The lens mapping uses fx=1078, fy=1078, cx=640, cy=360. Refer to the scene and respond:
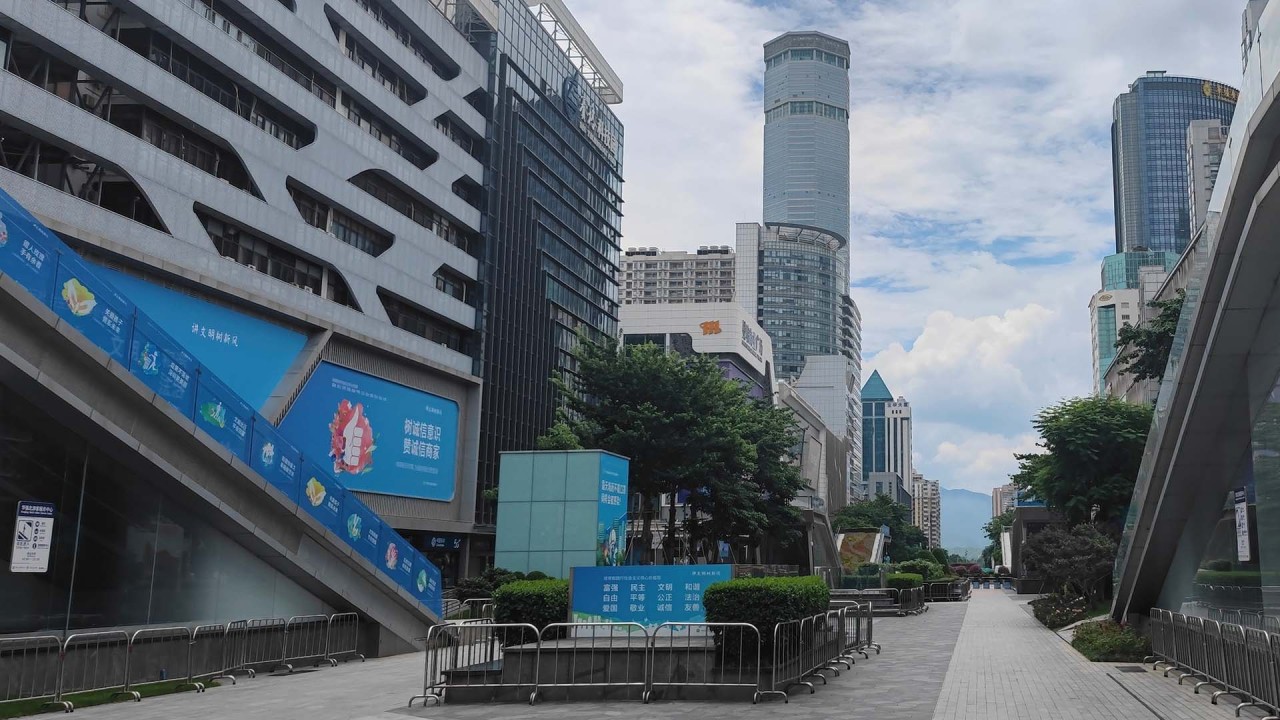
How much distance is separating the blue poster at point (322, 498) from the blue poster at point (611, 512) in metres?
6.45

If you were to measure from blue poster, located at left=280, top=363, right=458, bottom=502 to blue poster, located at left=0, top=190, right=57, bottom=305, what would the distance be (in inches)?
747

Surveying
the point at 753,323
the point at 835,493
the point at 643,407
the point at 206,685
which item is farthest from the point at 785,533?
the point at 835,493

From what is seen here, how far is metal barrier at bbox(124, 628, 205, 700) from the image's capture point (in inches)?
620

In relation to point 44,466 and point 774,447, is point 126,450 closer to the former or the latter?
point 44,466

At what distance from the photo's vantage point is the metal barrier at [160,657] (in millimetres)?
15758

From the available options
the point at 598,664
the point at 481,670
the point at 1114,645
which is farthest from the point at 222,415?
the point at 1114,645

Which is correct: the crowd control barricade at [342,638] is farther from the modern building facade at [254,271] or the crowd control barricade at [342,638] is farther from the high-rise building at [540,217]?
the high-rise building at [540,217]

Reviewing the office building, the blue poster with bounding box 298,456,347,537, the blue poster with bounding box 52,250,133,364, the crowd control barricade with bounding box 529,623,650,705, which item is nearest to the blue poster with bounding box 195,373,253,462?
the blue poster with bounding box 298,456,347,537

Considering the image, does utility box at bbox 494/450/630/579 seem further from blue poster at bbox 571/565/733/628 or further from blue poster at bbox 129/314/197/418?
blue poster at bbox 129/314/197/418

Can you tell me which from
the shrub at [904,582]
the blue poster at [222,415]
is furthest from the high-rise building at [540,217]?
the blue poster at [222,415]

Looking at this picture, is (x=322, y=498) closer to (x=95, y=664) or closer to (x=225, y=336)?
(x=95, y=664)

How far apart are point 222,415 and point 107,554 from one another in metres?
2.82

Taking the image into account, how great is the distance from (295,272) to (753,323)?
80488mm

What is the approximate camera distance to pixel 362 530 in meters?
21.3
